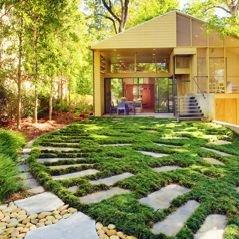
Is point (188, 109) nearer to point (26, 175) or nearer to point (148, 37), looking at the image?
point (148, 37)

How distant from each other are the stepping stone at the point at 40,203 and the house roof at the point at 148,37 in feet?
46.7

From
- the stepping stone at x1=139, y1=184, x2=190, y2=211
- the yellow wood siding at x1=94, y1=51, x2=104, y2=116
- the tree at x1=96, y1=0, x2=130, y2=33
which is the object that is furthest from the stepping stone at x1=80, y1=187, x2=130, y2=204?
the tree at x1=96, y1=0, x2=130, y2=33

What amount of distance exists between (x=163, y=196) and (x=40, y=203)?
1.78m

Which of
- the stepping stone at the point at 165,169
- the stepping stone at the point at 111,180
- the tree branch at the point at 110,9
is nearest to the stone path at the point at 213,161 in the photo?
the stepping stone at the point at 165,169

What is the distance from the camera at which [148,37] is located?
18.7m

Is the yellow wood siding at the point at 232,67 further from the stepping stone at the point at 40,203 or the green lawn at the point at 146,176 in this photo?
the stepping stone at the point at 40,203

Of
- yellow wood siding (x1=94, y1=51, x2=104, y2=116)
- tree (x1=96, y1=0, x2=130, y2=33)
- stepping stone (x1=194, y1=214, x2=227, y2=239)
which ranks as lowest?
stepping stone (x1=194, y1=214, x2=227, y2=239)

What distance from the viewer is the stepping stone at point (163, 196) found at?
518 centimetres

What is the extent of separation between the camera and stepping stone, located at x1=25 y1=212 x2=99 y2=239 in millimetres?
4039

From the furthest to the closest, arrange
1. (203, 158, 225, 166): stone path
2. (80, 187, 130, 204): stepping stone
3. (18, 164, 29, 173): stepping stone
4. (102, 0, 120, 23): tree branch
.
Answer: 1. (102, 0, 120, 23): tree branch
2. (203, 158, 225, 166): stone path
3. (18, 164, 29, 173): stepping stone
4. (80, 187, 130, 204): stepping stone

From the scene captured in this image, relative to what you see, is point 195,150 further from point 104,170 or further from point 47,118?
point 47,118

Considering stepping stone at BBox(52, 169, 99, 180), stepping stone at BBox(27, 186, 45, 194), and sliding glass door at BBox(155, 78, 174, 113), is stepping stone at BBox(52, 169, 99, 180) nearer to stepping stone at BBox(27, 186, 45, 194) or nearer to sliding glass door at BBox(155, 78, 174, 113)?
stepping stone at BBox(27, 186, 45, 194)

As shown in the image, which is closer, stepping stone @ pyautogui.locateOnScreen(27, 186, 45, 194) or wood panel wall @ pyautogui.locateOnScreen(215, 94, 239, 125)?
stepping stone @ pyautogui.locateOnScreen(27, 186, 45, 194)

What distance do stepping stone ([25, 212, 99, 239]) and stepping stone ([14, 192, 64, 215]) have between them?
442 mm
